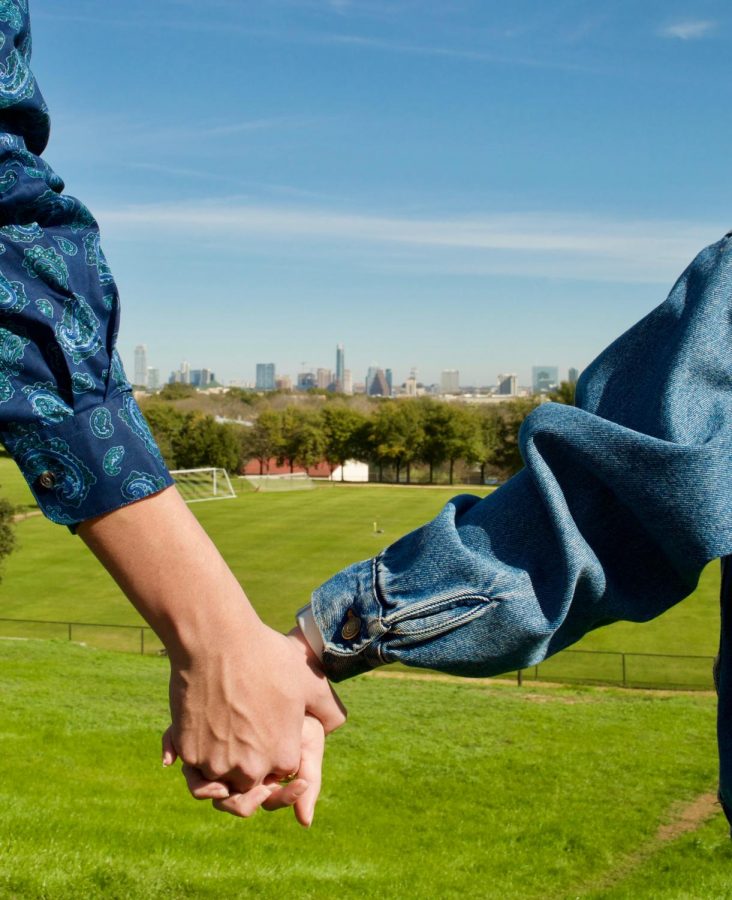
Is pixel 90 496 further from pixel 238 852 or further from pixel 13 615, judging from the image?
pixel 13 615

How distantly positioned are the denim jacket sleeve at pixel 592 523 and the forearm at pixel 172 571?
0.86ft

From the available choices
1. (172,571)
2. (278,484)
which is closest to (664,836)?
(172,571)

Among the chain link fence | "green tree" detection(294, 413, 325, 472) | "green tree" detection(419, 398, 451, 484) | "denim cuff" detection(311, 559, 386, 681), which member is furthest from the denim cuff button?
"green tree" detection(294, 413, 325, 472)

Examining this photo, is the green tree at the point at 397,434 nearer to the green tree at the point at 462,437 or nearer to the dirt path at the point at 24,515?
the green tree at the point at 462,437

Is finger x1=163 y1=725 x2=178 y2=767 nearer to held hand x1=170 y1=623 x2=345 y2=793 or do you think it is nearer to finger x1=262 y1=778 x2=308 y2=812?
held hand x1=170 y1=623 x2=345 y2=793

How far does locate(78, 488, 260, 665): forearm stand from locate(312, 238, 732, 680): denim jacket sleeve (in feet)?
0.86

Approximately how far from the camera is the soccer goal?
65250 millimetres

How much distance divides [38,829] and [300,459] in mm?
77901

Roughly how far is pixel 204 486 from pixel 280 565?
31714mm

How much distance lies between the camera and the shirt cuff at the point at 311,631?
181 centimetres

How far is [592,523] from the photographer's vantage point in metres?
1.59

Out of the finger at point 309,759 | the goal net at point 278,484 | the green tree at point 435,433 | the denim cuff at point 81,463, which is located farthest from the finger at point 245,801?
the green tree at point 435,433

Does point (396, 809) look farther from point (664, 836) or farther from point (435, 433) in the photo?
point (435, 433)

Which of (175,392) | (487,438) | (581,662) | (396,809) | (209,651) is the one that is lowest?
(487,438)
